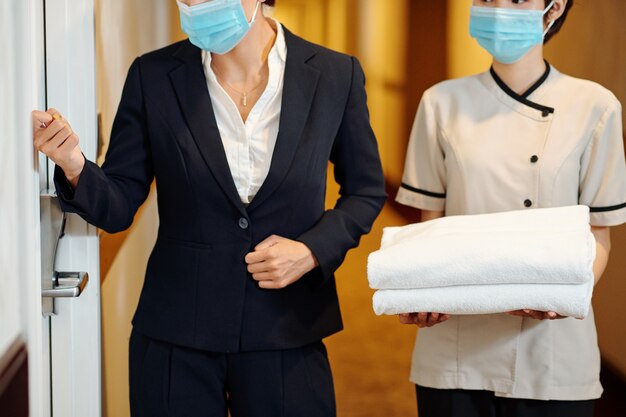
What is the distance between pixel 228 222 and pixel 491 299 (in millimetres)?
466

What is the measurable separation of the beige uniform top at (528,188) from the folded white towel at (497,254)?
0.16 metres

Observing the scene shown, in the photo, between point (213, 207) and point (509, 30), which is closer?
point (213, 207)

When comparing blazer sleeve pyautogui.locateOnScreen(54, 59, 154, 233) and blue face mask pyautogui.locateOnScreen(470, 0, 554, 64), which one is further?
blue face mask pyautogui.locateOnScreen(470, 0, 554, 64)

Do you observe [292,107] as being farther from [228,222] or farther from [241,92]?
[228,222]

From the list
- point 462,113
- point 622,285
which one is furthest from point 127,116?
point 622,285

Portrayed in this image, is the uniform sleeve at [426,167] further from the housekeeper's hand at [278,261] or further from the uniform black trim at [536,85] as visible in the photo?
the housekeeper's hand at [278,261]

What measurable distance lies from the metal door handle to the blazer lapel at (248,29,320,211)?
32cm

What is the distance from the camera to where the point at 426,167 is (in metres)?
1.83

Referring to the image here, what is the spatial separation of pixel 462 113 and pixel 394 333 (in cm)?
97

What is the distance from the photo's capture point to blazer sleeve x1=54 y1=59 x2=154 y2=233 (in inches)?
60.2

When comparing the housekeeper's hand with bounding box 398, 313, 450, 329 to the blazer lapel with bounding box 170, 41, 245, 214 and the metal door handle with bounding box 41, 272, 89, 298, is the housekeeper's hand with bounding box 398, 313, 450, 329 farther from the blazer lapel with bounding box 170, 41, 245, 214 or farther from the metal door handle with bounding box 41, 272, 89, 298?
the metal door handle with bounding box 41, 272, 89, 298

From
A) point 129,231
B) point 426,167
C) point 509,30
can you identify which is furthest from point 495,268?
point 129,231

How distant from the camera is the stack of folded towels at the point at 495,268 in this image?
1.47 meters

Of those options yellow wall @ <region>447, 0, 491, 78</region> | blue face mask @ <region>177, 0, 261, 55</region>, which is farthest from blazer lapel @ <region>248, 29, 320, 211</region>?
yellow wall @ <region>447, 0, 491, 78</region>
